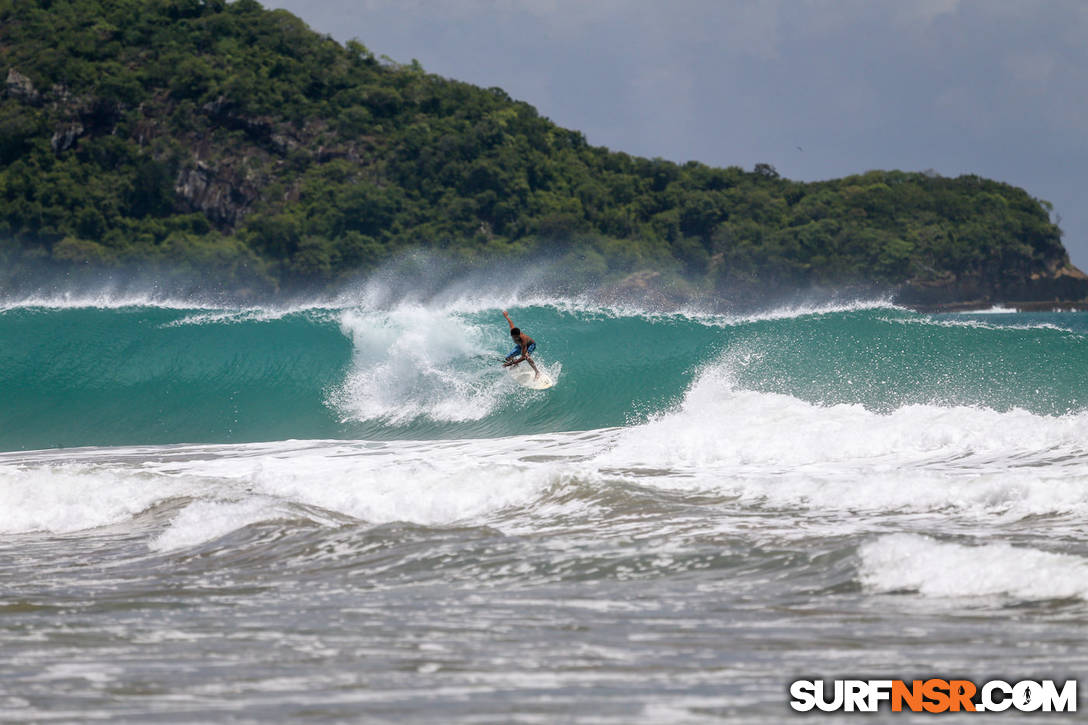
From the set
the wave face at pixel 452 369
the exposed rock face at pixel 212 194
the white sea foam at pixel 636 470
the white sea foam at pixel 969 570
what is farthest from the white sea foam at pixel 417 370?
the exposed rock face at pixel 212 194

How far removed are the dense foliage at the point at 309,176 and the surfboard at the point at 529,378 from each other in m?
43.9

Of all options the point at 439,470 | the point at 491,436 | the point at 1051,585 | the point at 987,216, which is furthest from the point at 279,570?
the point at 987,216

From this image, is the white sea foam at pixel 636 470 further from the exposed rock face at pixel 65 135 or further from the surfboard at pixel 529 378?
the exposed rock face at pixel 65 135

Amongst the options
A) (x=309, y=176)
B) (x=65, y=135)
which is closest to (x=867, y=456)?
(x=309, y=176)

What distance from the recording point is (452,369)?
19297mm

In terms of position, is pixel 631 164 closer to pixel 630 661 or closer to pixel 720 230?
pixel 720 230

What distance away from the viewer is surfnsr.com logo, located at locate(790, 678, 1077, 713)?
14.3ft

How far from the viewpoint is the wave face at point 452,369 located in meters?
17.7

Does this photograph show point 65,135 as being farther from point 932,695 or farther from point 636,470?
point 932,695

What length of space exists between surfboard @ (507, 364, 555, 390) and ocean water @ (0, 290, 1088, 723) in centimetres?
21

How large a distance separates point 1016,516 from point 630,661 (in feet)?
16.0

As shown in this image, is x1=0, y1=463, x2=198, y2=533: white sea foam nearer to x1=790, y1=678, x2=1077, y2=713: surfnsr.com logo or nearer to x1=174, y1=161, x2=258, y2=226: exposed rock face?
x1=790, y1=678, x2=1077, y2=713: surfnsr.com logo

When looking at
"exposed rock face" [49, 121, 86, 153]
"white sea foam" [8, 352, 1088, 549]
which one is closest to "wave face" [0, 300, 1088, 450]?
"white sea foam" [8, 352, 1088, 549]

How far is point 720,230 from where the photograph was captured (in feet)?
230
